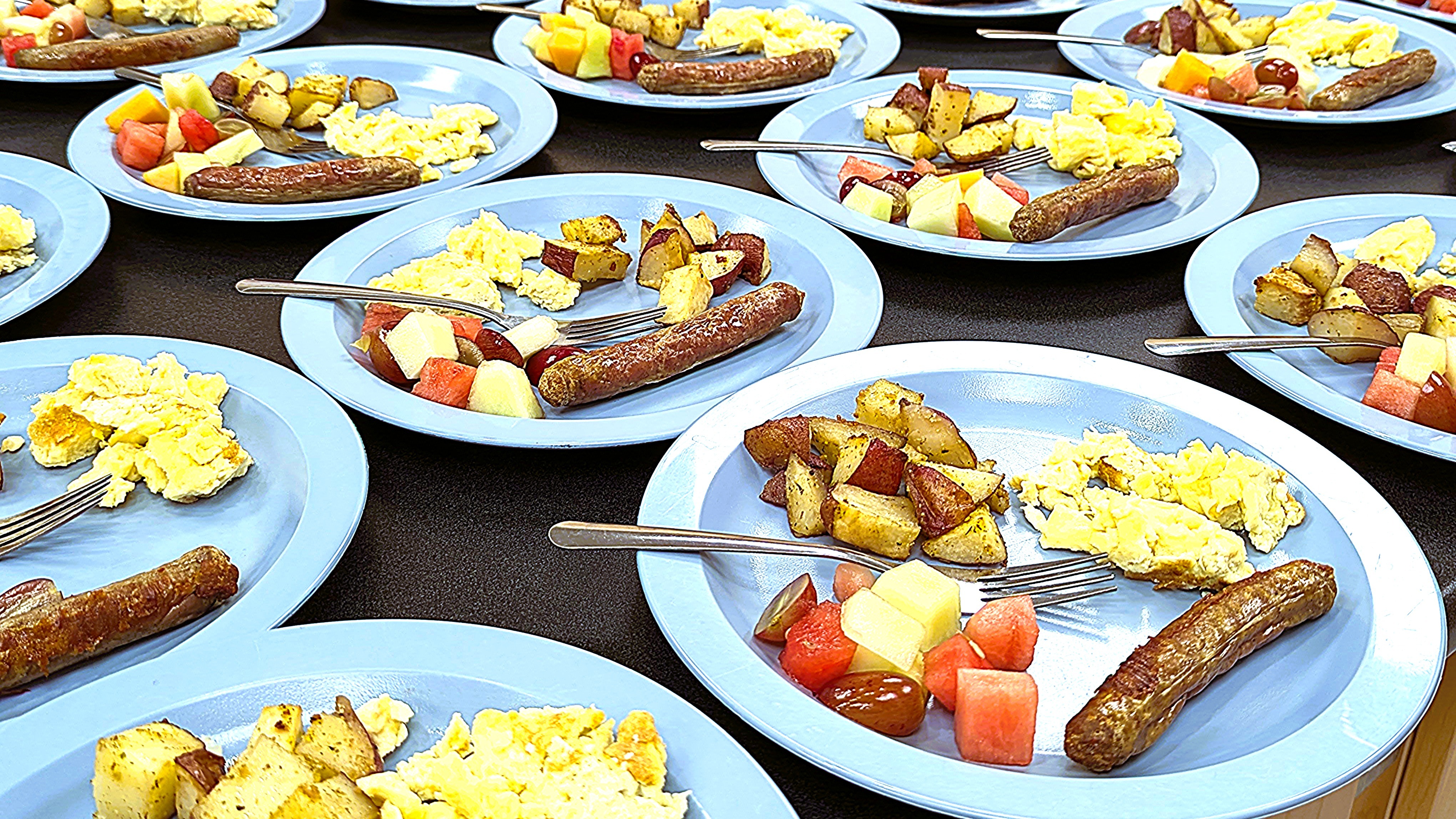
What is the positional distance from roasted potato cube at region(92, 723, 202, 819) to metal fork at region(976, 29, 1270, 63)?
2.74m

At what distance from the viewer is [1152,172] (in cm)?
242

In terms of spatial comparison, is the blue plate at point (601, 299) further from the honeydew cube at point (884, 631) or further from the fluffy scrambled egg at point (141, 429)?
the honeydew cube at point (884, 631)

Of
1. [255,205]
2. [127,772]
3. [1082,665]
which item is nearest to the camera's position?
[127,772]

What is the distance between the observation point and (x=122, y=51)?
2973 mm

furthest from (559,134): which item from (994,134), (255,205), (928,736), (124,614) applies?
(928,736)

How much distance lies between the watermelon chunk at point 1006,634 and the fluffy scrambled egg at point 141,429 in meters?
1.03

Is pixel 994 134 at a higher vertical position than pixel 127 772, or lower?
higher

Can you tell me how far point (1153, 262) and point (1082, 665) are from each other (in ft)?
3.84

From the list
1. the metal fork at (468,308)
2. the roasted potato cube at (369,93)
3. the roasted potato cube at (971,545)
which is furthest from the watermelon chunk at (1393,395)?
the roasted potato cube at (369,93)

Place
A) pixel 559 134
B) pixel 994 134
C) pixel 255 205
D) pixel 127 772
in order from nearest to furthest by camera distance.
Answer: pixel 127 772 → pixel 255 205 → pixel 994 134 → pixel 559 134

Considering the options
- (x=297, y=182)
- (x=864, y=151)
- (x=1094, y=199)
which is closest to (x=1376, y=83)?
(x=1094, y=199)

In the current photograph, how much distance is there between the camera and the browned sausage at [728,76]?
2.84 m

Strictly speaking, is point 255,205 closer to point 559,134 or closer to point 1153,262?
point 559,134

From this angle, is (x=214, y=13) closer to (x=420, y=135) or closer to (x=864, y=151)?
(x=420, y=135)
